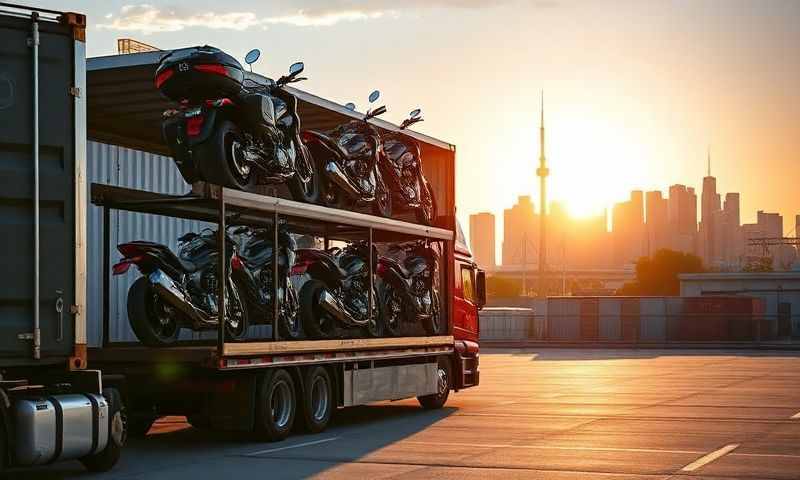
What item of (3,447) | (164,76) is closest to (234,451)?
(3,447)

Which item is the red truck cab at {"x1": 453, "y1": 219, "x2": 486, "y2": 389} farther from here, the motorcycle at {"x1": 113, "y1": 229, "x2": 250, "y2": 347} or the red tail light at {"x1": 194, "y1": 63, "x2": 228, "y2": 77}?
the red tail light at {"x1": 194, "y1": 63, "x2": 228, "y2": 77}

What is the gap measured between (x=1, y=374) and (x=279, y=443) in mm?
4872

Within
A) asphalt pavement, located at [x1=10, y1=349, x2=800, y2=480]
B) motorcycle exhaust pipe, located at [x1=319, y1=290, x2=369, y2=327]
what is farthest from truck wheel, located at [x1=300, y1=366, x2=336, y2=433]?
motorcycle exhaust pipe, located at [x1=319, y1=290, x2=369, y2=327]

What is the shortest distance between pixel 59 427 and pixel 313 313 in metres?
6.19

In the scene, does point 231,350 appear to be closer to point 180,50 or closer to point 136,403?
point 136,403

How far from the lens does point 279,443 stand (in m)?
15.0

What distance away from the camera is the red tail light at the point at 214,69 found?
14.4 meters

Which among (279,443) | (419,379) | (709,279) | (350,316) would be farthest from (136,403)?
(709,279)

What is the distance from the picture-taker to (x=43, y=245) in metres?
11.0

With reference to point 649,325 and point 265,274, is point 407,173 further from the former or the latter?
point 649,325

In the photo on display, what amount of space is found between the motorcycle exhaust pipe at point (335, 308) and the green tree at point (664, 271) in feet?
428

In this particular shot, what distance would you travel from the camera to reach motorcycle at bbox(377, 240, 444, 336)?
63.7 ft

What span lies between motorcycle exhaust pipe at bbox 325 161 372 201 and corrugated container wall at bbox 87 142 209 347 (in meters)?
2.31

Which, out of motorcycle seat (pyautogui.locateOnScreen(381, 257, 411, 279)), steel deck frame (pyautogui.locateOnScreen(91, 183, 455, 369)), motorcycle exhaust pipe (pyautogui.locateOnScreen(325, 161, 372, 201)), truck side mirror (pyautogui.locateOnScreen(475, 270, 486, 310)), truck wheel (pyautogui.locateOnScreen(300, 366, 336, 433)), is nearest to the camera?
steel deck frame (pyautogui.locateOnScreen(91, 183, 455, 369))
